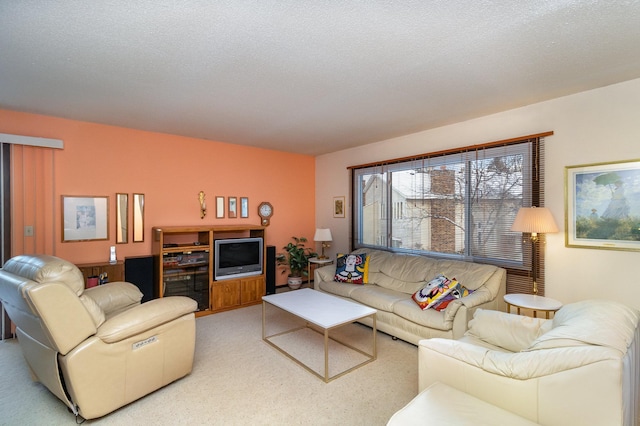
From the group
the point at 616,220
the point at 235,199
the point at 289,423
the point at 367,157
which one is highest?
the point at 367,157

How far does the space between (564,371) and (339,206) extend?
435 cm

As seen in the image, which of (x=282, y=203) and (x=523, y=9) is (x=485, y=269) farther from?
(x=282, y=203)

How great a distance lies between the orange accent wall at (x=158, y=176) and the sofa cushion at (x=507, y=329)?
152 inches

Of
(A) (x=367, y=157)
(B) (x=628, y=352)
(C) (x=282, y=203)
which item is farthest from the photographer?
(C) (x=282, y=203)

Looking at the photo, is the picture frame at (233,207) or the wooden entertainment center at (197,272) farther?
the picture frame at (233,207)

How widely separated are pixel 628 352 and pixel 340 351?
88.2 inches

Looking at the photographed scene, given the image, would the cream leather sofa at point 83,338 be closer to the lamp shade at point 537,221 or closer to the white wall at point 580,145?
the lamp shade at point 537,221

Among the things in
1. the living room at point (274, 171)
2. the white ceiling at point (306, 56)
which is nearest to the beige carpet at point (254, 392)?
the living room at point (274, 171)

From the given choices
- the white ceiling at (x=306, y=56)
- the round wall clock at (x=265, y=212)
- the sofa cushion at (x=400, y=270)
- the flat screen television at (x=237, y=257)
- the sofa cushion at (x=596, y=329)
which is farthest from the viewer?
the round wall clock at (x=265, y=212)

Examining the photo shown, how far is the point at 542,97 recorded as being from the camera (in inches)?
118

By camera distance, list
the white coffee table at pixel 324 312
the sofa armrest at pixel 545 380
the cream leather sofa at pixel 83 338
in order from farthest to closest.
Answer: the white coffee table at pixel 324 312 < the cream leather sofa at pixel 83 338 < the sofa armrest at pixel 545 380

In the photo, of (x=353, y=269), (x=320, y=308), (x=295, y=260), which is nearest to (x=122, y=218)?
(x=295, y=260)

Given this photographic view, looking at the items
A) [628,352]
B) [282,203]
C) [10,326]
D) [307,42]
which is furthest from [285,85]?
[10,326]

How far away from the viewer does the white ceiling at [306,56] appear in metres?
1.70
